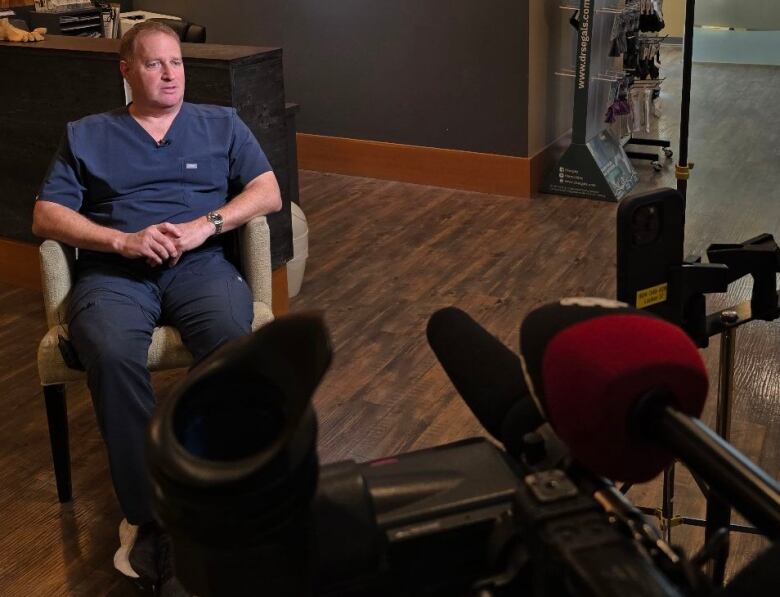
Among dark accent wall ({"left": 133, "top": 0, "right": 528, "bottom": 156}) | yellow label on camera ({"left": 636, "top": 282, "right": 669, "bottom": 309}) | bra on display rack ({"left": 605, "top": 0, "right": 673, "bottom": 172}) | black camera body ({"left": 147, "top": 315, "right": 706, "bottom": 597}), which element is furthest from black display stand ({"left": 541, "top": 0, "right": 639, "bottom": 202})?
black camera body ({"left": 147, "top": 315, "right": 706, "bottom": 597})

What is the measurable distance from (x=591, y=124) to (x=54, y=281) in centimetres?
324

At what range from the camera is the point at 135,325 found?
7.36ft

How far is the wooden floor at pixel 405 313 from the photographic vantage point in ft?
7.84

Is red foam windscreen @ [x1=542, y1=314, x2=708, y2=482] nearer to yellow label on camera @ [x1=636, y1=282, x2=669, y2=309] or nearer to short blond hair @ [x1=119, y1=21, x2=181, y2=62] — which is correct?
yellow label on camera @ [x1=636, y1=282, x2=669, y2=309]

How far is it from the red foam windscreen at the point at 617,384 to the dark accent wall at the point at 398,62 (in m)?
4.38

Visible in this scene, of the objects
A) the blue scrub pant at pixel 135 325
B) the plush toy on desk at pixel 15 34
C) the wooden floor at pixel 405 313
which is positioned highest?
the plush toy on desk at pixel 15 34

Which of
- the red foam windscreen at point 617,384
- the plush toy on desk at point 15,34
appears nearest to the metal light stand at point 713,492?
the red foam windscreen at point 617,384

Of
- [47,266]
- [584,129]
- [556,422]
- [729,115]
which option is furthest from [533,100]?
[556,422]

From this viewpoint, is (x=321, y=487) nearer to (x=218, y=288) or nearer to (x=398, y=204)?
(x=218, y=288)

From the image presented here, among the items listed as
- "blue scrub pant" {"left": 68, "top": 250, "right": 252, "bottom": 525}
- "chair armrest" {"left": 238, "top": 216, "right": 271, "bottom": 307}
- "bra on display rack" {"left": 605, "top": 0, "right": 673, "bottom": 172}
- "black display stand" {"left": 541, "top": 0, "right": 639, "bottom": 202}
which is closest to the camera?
"blue scrub pant" {"left": 68, "top": 250, "right": 252, "bottom": 525}

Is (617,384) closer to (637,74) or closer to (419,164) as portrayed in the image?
(419,164)

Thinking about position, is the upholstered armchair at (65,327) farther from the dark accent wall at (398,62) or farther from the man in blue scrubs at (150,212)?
the dark accent wall at (398,62)

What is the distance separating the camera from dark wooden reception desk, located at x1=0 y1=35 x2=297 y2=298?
3.07 metres

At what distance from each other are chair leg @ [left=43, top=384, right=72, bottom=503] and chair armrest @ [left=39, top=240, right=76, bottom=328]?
0.55 ft
